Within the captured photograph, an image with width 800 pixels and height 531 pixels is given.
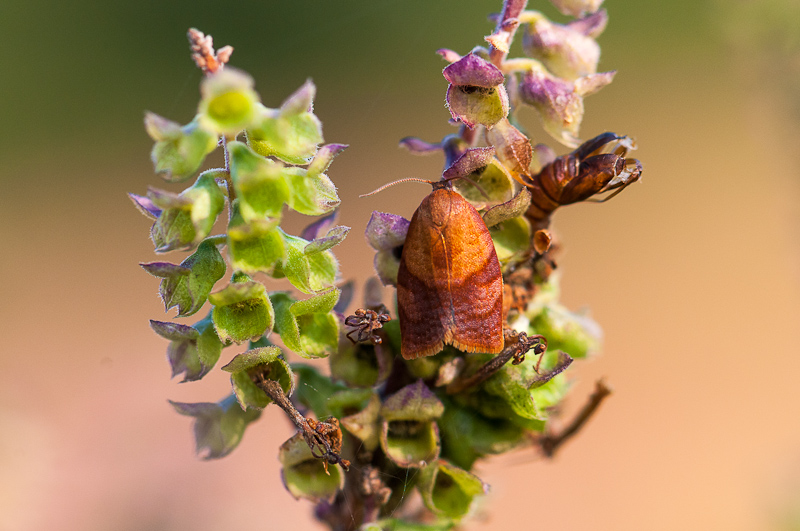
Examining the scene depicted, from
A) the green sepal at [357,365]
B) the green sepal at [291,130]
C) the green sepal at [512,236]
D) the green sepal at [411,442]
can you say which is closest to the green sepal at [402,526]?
the green sepal at [411,442]

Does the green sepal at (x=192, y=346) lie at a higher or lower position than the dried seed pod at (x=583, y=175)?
lower

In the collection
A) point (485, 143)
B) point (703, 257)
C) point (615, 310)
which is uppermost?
point (703, 257)

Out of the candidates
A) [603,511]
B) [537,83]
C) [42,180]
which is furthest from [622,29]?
[537,83]

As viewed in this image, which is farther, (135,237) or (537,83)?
(135,237)

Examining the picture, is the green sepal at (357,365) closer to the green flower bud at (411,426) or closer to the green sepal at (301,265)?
the green flower bud at (411,426)

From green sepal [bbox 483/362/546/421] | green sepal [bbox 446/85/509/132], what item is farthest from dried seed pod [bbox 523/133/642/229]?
green sepal [bbox 483/362/546/421]

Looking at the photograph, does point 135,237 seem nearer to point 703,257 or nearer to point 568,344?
point 703,257

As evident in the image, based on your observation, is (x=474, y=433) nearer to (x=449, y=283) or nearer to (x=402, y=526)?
(x=402, y=526)
